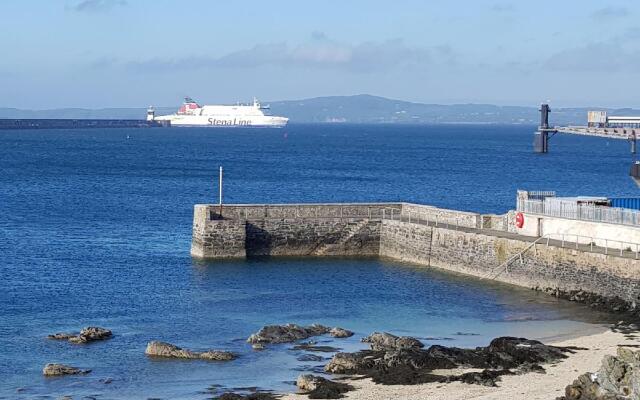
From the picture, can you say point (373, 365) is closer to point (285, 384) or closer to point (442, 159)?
point (285, 384)

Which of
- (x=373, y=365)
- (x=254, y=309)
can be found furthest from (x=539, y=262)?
(x=373, y=365)

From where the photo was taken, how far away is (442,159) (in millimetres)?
139875

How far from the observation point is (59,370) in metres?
30.2

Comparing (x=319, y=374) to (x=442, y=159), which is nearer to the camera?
(x=319, y=374)

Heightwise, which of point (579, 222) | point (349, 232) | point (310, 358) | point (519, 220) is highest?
point (579, 222)

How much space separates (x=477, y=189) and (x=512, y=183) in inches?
315

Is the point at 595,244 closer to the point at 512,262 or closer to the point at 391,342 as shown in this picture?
the point at 512,262

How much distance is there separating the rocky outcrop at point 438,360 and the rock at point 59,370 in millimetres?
6172

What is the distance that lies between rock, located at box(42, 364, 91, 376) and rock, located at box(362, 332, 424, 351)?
770 centimetres

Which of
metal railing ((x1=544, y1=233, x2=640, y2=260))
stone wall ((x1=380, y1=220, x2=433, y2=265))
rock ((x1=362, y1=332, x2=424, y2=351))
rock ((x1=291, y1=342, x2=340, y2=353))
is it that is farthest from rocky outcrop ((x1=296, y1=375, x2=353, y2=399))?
stone wall ((x1=380, y1=220, x2=433, y2=265))

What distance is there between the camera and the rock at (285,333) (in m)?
33.8

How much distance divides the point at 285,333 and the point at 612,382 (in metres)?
11.4

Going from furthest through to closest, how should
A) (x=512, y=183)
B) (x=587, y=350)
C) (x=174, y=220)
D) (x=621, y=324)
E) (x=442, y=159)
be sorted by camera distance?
(x=442, y=159)
(x=512, y=183)
(x=174, y=220)
(x=621, y=324)
(x=587, y=350)

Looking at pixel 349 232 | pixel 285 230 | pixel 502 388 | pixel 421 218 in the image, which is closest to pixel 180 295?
pixel 285 230
